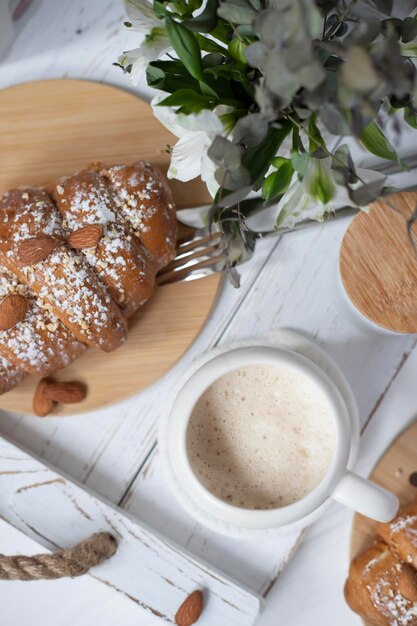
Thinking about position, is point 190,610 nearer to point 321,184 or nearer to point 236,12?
point 321,184

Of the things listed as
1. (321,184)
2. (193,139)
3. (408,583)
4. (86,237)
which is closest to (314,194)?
(321,184)

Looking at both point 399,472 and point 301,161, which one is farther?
point 399,472

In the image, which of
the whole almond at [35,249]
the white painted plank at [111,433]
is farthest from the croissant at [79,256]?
the white painted plank at [111,433]

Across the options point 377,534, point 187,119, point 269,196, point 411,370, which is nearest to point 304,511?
point 377,534

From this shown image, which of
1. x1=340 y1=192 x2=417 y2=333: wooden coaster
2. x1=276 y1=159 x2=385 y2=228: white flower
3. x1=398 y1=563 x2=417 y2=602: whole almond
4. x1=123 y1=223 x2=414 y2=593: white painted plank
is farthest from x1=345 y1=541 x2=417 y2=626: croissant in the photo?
x1=276 y1=159 x2=385 y2=228: white flower

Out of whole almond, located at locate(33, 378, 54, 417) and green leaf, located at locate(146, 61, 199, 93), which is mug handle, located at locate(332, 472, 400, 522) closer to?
whole almond, located at locate(33, 378, 54, 417)
